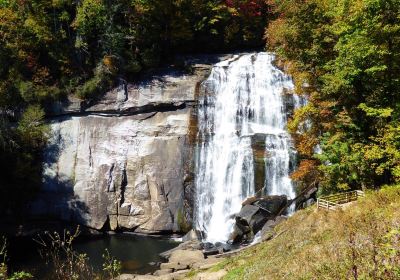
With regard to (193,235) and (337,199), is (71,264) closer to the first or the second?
(337,199)

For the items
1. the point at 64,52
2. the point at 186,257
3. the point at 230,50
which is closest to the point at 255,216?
the point at 186,257

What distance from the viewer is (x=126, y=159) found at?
88.7 ft

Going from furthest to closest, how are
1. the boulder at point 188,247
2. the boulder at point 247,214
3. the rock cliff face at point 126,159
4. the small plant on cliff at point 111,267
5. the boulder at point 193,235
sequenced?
the rock cliff face at point 126,159, the boulder at point 193,235, the boulder at point 247,214, the boulder at point 188,247, the small plant on cliff at point 111,267

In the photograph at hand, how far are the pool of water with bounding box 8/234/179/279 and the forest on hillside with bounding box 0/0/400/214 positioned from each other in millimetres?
4591

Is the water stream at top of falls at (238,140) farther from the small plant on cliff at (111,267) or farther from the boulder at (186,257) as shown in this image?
the small plant on cliff at (111,267)

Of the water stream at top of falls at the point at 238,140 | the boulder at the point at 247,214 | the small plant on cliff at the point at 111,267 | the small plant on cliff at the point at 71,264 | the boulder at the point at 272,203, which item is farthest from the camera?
the water stream at top of falls at the point at 238,140

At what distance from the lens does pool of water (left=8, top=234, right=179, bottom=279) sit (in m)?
20.4

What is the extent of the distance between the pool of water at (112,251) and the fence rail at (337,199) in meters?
9.34

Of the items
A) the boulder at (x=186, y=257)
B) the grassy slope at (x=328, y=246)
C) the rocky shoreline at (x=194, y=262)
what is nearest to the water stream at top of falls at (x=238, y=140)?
the rocky shoreline at (x=194, y=262)

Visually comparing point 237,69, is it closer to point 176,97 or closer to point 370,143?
point 176,97

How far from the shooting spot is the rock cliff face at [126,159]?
2600 centimetres

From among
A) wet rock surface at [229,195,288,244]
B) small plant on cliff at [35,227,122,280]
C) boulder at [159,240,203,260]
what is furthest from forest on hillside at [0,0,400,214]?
small plant on cliff at [35,227,122,280]

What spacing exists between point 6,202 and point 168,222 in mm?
11838

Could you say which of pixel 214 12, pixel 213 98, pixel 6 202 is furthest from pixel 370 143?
pixel 6 202
